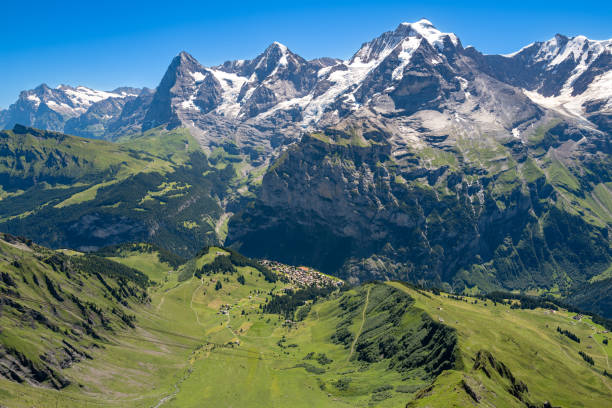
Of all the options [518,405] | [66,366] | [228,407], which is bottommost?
[228,407]

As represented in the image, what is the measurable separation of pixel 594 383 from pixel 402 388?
3644 inches

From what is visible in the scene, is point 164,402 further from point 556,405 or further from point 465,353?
point 556,405

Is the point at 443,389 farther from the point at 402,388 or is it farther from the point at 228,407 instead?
the point at 228,407

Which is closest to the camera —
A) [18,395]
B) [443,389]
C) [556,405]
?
[443,389]

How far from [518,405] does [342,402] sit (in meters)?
75.0

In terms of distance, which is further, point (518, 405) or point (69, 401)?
point (69, 401)

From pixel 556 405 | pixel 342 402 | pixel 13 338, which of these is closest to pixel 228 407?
pixel 342 402

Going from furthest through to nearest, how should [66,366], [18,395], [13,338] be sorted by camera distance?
[66,366]
[13,338]
[18,395]

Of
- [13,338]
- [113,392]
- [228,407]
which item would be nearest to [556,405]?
[228,407]

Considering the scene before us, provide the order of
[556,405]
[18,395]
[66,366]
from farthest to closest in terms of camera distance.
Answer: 1. [66,366]
2. [556,405]
3. [18,395]

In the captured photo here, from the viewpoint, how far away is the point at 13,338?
7195 inches

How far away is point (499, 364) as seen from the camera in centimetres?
17325

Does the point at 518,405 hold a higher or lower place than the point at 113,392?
higher

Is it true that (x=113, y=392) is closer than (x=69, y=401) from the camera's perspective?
No
